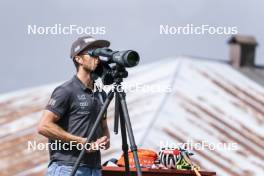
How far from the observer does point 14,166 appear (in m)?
20.6

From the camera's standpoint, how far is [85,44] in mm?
7133

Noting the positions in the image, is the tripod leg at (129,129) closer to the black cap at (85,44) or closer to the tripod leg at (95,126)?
the tripod leg at (95,126)

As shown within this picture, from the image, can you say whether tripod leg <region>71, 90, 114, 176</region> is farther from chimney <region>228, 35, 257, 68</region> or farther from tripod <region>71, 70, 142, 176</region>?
chimney <region>228, 35, 257, 68</region>

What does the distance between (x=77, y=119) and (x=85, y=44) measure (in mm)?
486

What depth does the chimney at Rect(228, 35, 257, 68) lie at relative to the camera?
32.7m

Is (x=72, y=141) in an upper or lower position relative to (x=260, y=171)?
upper

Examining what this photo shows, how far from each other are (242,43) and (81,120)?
2826 cm

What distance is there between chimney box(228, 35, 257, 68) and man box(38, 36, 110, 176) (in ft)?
82.1

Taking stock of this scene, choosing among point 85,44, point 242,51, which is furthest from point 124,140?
point 242,51

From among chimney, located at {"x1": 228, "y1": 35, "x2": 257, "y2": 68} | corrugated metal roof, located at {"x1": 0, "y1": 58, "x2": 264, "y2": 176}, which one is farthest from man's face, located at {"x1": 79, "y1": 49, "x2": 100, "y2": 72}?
chimney, located at {"x1": 228, "y1": 35, "x2": 257, "y2": 68}

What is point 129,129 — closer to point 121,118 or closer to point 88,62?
point 121,118

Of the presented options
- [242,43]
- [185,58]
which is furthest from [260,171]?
[242,43]

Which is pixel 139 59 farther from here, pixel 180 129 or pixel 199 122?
pixel 199 122

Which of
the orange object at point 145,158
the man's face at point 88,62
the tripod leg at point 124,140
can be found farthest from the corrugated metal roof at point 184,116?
the man's face at point 88,62
